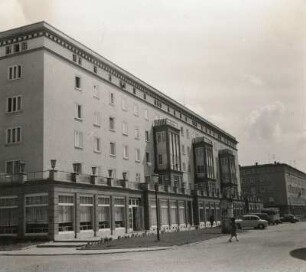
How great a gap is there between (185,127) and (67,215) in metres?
39.9

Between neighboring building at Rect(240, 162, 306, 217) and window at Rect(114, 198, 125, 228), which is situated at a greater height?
neighboring building at Rect(240, 162, 306, 217)

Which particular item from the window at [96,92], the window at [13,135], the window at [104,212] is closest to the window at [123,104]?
the window at [96,92]

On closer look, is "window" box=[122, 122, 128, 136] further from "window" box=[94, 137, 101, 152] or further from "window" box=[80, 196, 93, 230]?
"window" box=[80, 196, 93, 230]

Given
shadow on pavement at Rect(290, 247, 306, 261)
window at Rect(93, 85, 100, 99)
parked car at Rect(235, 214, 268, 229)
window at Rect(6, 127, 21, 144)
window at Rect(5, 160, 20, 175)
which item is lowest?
shadow on pavement at Rect(290, 247, 306, 261)

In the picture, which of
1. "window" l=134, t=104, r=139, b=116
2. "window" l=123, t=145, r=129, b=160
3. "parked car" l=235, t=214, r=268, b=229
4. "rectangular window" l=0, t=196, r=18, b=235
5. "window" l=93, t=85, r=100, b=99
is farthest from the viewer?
"window" l=134, t=104, r=139, b=116

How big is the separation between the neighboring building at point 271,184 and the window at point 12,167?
295ft

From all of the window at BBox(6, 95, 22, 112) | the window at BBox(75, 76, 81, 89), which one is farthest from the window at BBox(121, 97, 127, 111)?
the window at BBox(6, 95, 22, 112)

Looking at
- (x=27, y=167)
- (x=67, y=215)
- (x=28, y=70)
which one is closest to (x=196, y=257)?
(x=67, y=215)

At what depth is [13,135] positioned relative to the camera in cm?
4006

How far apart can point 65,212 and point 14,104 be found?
1189 centimetres

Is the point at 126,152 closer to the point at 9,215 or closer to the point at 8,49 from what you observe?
the point at 8,49

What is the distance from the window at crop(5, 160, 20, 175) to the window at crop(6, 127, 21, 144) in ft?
6.20

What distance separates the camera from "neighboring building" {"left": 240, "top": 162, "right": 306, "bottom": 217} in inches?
4815

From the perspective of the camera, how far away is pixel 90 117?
45.7 metres
